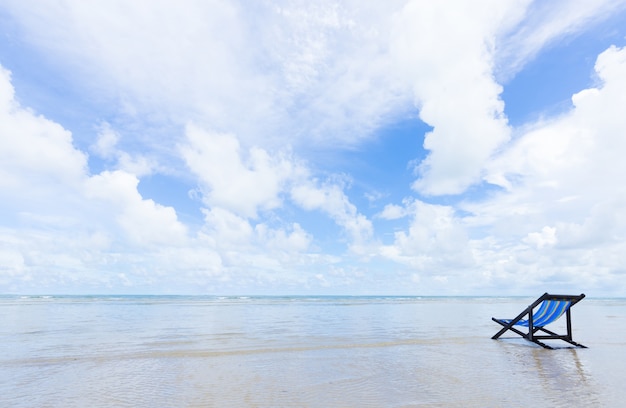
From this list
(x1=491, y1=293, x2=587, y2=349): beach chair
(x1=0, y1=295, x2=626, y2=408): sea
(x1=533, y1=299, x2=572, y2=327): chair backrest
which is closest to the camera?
(x1=0, y1=295, x2=626, y2=408): sea

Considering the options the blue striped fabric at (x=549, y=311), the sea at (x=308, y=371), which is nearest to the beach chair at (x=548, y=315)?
the blue striped fabric at (x=549, y=311)

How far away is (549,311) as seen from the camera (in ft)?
53.4

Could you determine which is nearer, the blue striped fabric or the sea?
the sea

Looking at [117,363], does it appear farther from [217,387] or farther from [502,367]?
[502,367]

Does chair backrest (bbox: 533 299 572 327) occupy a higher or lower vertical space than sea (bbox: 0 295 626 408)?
higher

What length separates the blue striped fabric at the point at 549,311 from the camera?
15.7 m

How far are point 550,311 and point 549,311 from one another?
81 mm

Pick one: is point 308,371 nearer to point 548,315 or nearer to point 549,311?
point 548,315

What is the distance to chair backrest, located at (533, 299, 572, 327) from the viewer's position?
15664mm

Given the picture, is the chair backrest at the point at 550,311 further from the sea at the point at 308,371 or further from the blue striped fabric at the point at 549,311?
the sea at the point at 308,371

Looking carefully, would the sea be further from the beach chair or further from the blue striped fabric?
the blue striped fabric

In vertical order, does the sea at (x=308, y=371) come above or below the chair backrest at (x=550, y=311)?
below

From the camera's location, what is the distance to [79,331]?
21.0 m

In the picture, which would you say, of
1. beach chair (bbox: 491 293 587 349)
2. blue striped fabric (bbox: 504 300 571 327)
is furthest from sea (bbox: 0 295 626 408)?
blue striped fabric (bbox: 504 300 571 327)
